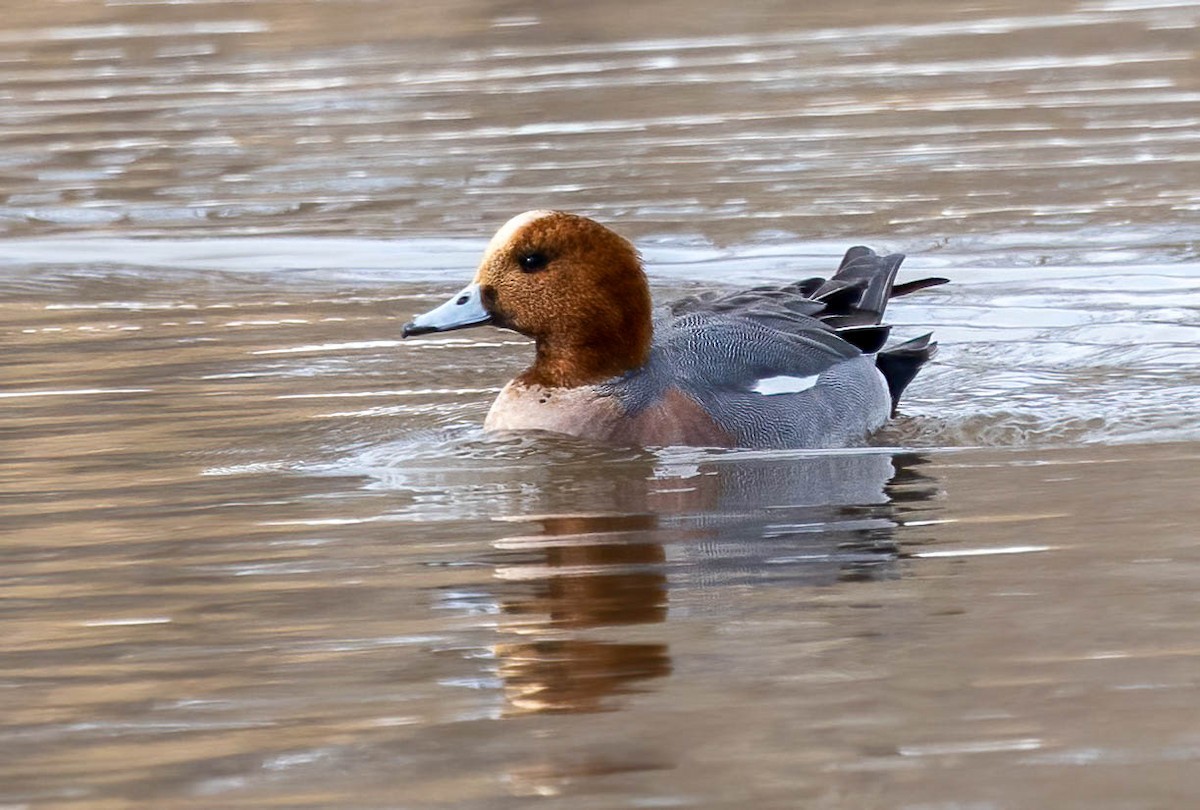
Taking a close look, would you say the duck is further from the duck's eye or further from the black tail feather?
the black tail feather

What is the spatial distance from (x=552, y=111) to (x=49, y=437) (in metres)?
6.92

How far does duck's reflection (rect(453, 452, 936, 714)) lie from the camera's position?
14.4 feet

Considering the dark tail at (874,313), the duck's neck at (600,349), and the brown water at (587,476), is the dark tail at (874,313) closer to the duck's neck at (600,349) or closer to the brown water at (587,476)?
the brown water at (587,476)

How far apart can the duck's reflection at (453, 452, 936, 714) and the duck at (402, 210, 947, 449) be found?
0.20 meters

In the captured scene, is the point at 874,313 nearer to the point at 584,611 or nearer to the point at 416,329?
the point at 416,329

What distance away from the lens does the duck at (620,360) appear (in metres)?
6.59

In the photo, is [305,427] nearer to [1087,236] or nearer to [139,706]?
[139,706]

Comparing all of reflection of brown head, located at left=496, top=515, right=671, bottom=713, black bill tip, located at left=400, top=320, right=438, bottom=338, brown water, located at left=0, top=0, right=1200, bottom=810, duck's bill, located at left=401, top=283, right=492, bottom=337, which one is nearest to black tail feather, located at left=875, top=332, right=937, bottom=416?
brown water, located at left=0, top=0, right=1200, bottom=810

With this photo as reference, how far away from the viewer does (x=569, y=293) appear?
6.71m

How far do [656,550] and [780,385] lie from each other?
1.54m

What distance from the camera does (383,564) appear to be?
527cm

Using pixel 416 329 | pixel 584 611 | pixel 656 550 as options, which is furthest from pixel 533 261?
pixel 584 611

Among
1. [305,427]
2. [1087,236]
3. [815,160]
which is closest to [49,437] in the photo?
[305,427]

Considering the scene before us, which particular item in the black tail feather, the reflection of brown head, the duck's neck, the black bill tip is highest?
the black bill tip
